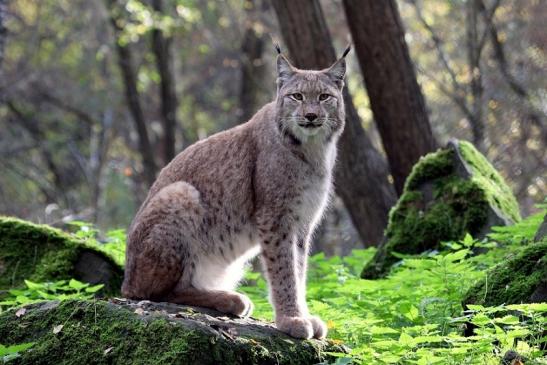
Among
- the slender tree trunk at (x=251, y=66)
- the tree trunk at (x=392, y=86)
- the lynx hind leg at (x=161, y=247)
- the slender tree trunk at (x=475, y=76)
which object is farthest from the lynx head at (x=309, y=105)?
the slender tree trunk at (x=251, y=66)

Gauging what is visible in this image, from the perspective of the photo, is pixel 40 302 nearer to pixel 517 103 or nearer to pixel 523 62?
pixel 517 103

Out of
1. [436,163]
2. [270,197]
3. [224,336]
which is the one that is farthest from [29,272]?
[436,163]

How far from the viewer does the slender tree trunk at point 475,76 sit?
1580cm

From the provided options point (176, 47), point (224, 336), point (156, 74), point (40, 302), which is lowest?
point (224, 336)

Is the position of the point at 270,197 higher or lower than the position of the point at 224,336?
higher

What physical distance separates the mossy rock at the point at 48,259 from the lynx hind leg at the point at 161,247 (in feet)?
4.01

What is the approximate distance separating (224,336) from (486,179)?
14.7ft

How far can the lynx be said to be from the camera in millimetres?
5965

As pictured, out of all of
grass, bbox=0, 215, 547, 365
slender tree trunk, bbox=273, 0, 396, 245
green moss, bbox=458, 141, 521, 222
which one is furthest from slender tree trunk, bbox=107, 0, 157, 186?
green moss, bbox=458, 141, 521, 222

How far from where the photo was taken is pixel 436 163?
8562 millimetres

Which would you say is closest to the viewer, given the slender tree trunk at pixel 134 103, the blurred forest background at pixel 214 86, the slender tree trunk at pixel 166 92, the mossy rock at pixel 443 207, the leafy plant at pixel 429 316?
the leafy plant at pixel 429 316

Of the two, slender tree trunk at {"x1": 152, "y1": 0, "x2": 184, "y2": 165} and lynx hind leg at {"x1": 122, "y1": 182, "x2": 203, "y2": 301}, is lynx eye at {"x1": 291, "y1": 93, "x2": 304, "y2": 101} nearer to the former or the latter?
lynx hind leg at {"x1": 122, "y1": 182, "x2": 203, "y2": 301}

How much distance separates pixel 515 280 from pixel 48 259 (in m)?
3.82

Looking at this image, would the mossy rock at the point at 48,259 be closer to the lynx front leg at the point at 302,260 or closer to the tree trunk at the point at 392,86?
the lynx front leg at the point at 302,260
